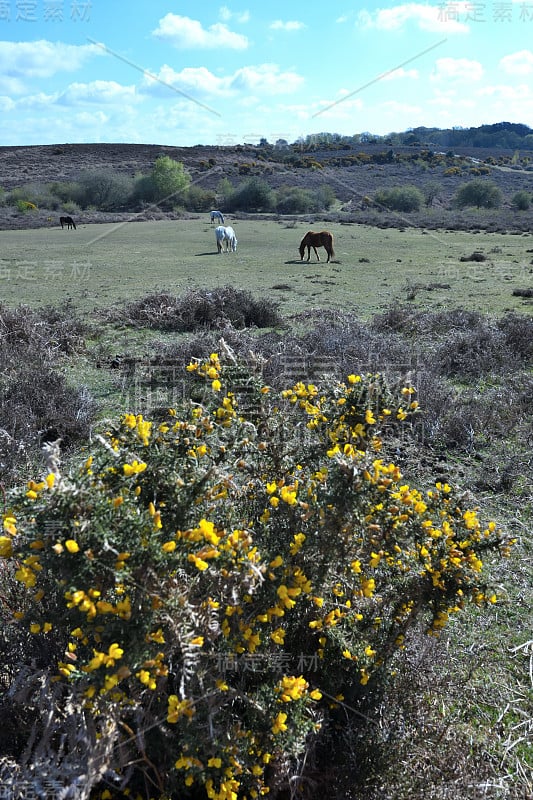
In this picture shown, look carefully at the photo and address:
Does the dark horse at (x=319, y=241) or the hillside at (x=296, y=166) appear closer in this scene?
A: the dark horse at (x=319, y=241)

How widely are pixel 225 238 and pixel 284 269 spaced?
544 cm

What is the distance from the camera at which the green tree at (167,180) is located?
56088 mm

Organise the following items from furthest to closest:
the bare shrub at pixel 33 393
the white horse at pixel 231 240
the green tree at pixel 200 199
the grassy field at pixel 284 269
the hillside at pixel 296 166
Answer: the hillside at pixel 296 166
the green tree at pixel 200 199
the white horse at pixel 231 240
the grassy field at pixel 284 269
the bare shrub at pixel 33 393

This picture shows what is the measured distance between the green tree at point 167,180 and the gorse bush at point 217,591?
56807 millimetres

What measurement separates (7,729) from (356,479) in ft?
5.02

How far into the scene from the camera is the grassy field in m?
12.6

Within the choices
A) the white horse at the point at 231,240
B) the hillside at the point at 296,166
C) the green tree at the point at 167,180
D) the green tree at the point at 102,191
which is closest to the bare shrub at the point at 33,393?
the white horse at the point at 231,240

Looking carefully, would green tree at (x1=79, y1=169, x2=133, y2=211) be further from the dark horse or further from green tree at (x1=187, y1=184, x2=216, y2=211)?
the dark horse

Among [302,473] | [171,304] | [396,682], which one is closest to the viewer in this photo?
[396,682]

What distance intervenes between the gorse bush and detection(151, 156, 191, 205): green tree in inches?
2237

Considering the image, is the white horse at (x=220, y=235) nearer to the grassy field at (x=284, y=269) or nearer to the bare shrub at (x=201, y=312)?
the grassy field at (x=284, y=269)

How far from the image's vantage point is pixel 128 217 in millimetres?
43531

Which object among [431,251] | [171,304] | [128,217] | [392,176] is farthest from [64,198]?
[171,304]

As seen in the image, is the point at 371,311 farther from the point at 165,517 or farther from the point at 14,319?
the point at 165,517
